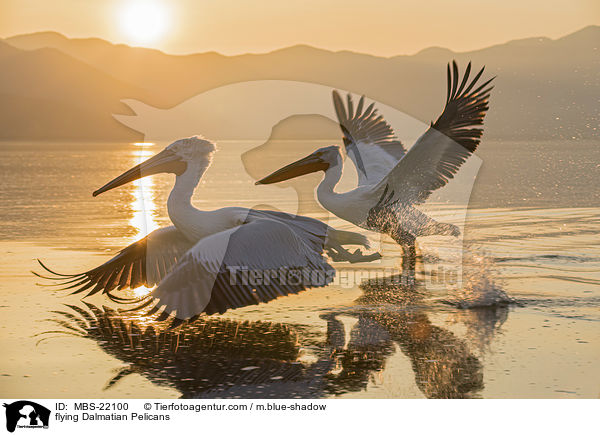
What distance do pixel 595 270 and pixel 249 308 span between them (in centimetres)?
347

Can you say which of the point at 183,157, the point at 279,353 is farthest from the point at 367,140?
the point at 279,353

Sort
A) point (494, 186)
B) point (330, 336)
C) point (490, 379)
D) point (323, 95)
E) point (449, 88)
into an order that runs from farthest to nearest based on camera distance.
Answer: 1. point (494, 186)
2. point (323, 95)
3. point (449, 88)
4. point (330, 336)
5. point (490, 379)

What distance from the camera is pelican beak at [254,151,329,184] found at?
25.0 ft

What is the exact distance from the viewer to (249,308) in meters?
5.96

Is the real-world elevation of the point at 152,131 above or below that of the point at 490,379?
above

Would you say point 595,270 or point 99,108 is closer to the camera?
point 595,270

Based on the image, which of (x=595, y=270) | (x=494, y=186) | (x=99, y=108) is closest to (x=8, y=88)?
(x=99, y=108)

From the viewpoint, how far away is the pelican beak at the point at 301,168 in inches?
300

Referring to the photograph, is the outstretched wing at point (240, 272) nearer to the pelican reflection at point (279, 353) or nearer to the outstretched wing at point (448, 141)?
the pelican reflection at point (279, 353)

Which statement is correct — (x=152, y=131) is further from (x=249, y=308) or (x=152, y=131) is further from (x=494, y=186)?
(x=494, y=186)

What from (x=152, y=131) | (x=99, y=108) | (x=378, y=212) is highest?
(x=99, y=108)

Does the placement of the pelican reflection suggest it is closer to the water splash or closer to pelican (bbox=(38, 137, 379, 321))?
pelican (bbox=(38, 137, 379, 321))

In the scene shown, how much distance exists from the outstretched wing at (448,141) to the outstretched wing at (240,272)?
1.91 m
